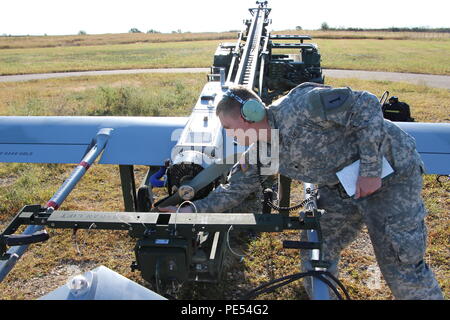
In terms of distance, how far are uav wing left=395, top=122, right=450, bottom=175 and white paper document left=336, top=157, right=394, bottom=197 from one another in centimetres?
177

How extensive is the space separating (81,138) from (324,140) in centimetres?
358

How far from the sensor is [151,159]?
5.30m

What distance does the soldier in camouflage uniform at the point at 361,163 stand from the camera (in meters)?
3.26

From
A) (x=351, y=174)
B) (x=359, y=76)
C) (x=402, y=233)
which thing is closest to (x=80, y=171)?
(x=351, y=174)

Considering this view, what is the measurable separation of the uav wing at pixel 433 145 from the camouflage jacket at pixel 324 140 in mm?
1601

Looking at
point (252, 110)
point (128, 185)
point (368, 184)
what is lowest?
point (128, 185)

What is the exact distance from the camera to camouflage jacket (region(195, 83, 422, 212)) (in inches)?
128

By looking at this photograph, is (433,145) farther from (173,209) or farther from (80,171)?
(80,171)

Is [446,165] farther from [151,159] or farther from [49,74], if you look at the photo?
[49,74]

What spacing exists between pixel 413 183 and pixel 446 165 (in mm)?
1688

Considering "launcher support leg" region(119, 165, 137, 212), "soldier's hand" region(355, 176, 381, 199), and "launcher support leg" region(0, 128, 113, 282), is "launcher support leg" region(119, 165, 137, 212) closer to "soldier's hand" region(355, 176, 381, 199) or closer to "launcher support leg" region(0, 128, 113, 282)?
"launcher support leg" region(0, 128, 113, 282)

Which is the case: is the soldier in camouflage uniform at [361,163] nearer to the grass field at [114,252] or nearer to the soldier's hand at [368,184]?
the soldier's hand at [368,184]

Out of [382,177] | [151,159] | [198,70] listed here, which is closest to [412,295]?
[382,177]

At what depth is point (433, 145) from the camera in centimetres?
522
